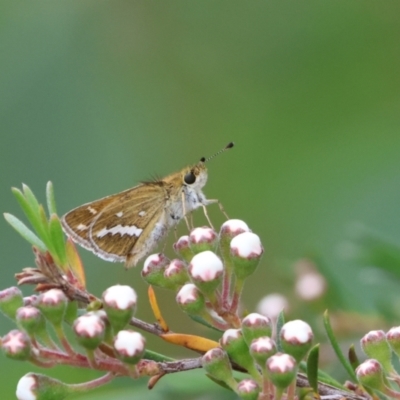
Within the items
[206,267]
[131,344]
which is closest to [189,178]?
[206,267]

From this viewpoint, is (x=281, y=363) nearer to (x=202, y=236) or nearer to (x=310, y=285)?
(x=202, y=236)

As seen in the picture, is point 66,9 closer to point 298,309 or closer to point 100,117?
point 100,117

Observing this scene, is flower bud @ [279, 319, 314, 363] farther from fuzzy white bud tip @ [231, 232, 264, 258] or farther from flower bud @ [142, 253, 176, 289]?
flower bud @ [142, 253, 176, 289]

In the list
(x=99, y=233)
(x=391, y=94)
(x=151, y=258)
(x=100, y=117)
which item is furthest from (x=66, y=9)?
(x=151, y=258)

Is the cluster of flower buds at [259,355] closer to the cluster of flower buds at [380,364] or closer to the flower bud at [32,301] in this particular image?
the cluster of flower buds at [380,364]

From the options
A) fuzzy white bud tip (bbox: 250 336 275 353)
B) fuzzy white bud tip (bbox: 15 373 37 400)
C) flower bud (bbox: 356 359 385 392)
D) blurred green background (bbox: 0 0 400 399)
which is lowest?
fuzzy white bud tip (bbox: 15 373 37 400)

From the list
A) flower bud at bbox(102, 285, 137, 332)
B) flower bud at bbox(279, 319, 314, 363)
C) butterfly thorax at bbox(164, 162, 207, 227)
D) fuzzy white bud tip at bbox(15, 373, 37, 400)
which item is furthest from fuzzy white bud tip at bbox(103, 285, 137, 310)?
butterfly thorax at bbox(164, 162, 207, 227)
